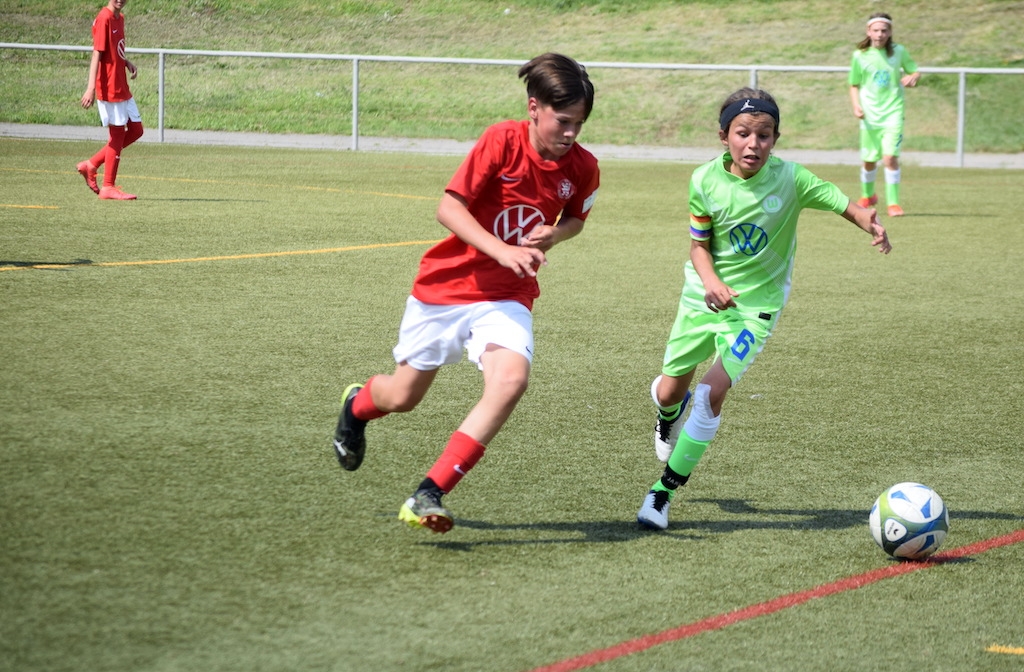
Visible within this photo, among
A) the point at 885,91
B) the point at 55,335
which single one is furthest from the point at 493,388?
the point at 885,91

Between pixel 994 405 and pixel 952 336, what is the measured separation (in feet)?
5.96

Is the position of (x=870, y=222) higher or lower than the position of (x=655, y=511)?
higher

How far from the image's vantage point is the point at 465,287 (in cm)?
476

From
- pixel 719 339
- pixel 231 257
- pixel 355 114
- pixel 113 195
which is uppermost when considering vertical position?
pixel 719 339

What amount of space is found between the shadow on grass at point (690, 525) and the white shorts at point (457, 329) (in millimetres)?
581

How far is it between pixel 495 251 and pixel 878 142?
11.7 meters

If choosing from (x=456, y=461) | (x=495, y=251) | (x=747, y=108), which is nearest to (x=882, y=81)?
(x=747, y=108)

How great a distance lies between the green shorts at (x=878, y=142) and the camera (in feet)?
49.1

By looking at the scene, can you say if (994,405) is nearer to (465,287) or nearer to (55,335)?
(465,287)

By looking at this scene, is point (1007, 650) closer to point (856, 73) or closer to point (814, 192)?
point (814, 192)

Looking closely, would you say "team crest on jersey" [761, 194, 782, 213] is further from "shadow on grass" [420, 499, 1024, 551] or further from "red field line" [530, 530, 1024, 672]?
"red field line" [530, 530, 1024, 672]

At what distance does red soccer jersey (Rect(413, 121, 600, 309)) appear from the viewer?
472cm

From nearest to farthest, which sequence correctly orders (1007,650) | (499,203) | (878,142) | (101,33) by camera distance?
(1007,650), (499,203), (101,33), (878,142)

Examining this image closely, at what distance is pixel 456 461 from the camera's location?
15.0 feet
